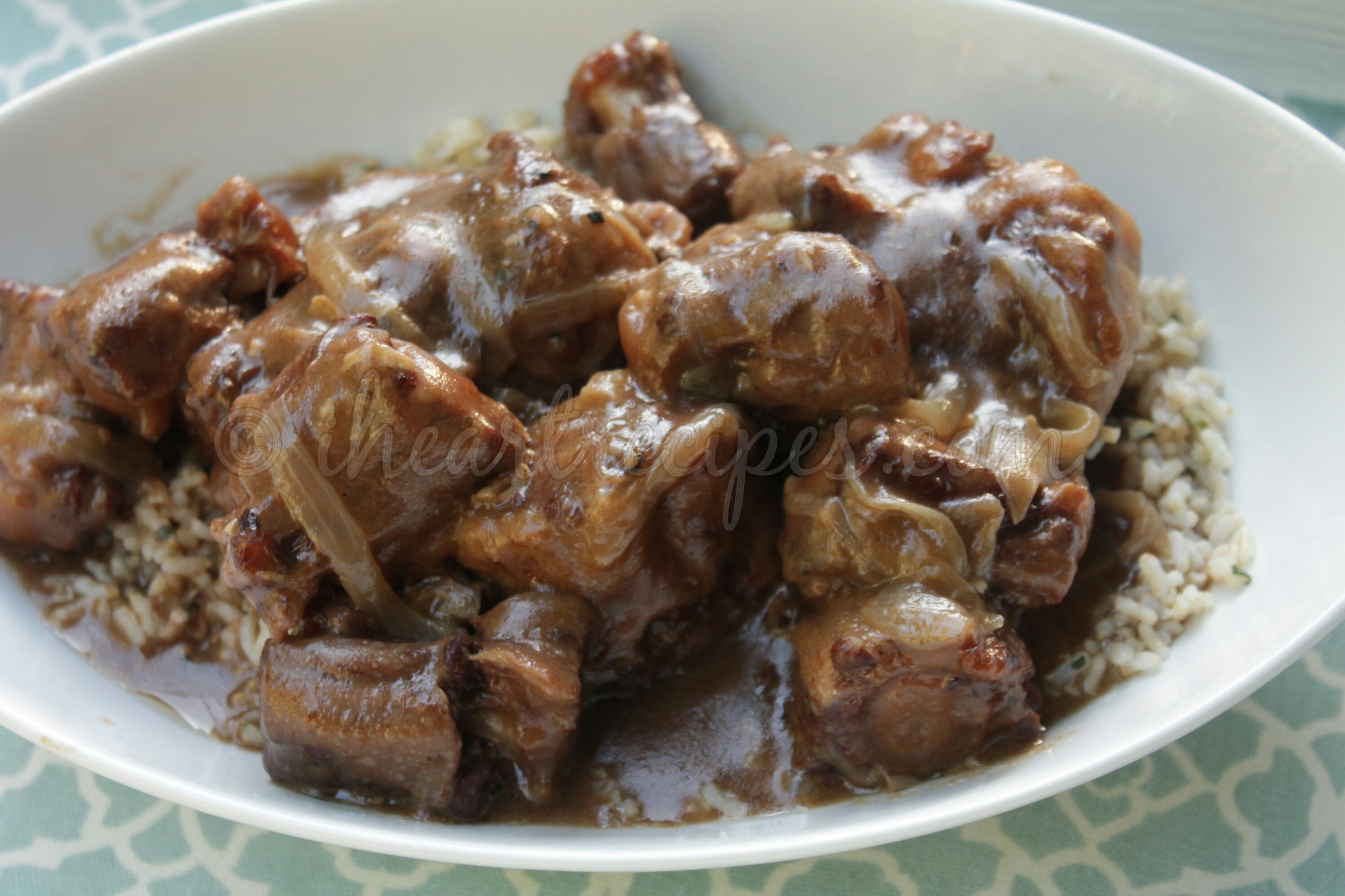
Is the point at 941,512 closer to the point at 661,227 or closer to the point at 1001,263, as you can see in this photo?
the point at 1001,263

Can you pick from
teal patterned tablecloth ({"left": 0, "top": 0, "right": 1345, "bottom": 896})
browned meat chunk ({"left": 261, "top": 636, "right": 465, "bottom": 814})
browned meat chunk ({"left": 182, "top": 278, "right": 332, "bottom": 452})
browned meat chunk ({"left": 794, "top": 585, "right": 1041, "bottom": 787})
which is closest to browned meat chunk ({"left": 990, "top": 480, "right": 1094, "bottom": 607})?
browned meat chunk ({"left": 794, "top": 585, "right": 1041, "bottom": 787})

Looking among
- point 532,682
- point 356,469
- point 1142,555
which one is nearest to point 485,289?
point 356,469

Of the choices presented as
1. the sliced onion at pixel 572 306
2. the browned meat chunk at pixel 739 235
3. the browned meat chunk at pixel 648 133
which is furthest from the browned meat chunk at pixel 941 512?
the browned meat chunk at pixel 648 133

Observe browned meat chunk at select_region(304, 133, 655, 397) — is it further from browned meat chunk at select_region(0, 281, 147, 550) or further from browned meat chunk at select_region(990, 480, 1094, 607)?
browned meat chunk at select_region(990, 480, 1094, 607)

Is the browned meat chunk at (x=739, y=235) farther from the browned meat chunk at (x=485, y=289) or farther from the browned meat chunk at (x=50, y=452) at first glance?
the browned meat chunk at (x=50, y=452)

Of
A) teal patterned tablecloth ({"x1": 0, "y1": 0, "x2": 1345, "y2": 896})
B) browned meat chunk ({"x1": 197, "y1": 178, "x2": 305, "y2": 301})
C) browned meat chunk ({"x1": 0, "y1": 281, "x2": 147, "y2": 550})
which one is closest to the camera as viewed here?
teal patterned tablecloth ({"x1": 0, "y1": 0, "x2": 1345, "y2": 896})

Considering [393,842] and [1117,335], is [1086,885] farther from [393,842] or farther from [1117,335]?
[393,842]
